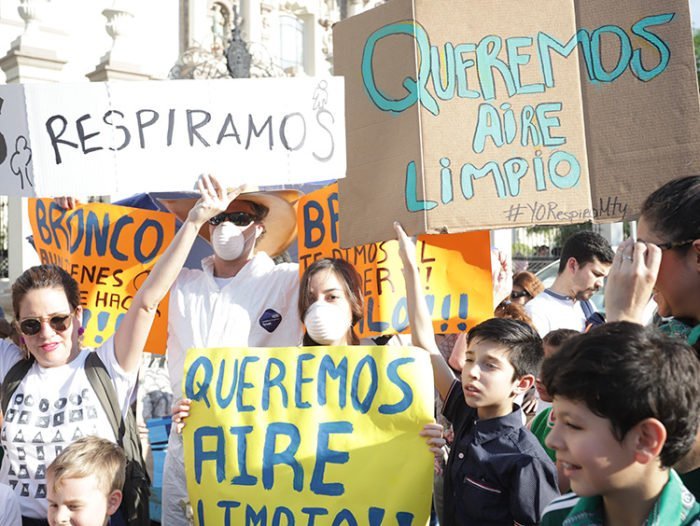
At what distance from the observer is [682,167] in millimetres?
3027

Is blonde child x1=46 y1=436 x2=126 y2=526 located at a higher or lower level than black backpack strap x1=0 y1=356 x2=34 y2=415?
lower

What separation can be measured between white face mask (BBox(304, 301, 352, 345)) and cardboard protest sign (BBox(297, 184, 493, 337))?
2.29 ft

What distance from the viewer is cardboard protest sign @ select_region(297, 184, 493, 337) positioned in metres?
3.83

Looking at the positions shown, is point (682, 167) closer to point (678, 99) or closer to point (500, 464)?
point (678, 99)

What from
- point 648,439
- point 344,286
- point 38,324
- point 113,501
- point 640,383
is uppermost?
point 344,286

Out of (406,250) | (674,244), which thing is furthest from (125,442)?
(674,244)

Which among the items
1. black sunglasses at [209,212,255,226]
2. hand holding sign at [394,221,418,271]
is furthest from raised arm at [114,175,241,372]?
hand holding sign at [394,221,418,271]

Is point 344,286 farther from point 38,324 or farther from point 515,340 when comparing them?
point 38,324

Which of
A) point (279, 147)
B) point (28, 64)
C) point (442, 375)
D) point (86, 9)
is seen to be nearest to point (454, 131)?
point (279, 147)

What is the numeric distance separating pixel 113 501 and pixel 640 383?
6.03 feet

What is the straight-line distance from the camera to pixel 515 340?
2.77 meters

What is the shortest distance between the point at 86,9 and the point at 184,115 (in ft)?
60.5

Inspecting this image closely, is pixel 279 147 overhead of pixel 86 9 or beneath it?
beneath

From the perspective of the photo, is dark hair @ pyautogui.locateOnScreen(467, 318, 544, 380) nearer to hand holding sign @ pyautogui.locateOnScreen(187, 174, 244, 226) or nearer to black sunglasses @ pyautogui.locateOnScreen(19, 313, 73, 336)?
hand holding sign @ pyautogui.locateOnScreen(187, 174, 244, 226)
